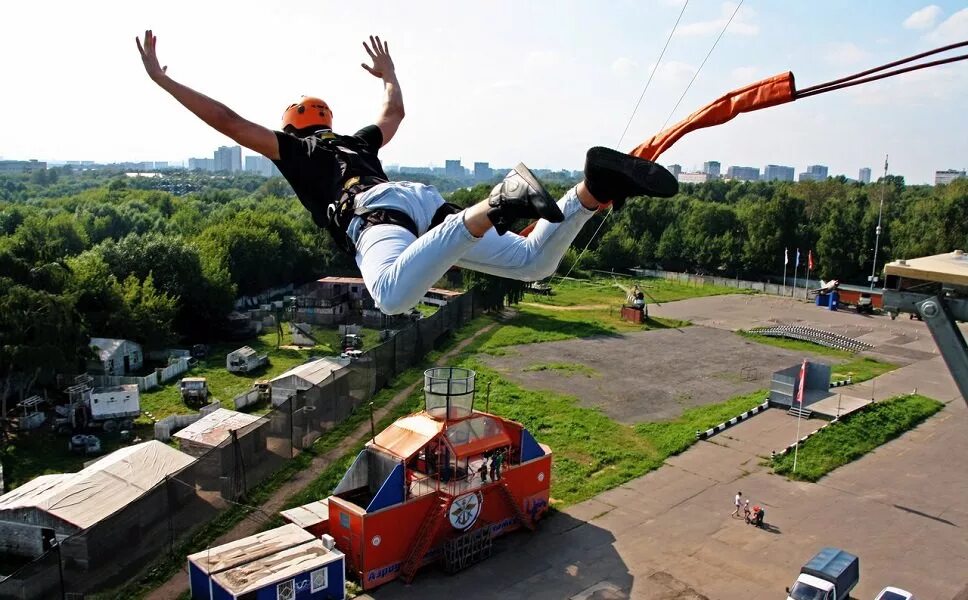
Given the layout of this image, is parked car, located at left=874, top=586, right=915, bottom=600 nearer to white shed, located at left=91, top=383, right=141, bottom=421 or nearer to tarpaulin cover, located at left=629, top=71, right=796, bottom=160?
tarpaulin cover, located at left=629, top=71, right=796, bottom=160

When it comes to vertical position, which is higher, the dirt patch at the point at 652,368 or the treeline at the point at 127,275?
the treeline at the point at 127,275

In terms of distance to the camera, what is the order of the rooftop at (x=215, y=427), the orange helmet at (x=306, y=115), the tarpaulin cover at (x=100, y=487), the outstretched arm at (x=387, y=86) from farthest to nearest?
the rooftop at (x=215, y=427), the tarpaulin cover at (x=100, y=487), the outstretched arm at (x=387, y=86), the orange helmet at (x=306, y=115)

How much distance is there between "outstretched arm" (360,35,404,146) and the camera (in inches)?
352

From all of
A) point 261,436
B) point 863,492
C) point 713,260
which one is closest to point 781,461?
point 863,492

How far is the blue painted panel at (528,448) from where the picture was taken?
15.1 meters

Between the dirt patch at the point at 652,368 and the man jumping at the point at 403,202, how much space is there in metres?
16.0

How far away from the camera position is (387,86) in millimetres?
9383

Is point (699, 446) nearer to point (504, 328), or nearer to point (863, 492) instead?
point (863, 492)

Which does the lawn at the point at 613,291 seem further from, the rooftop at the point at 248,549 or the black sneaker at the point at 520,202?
the black sneaker at the point at 520,202

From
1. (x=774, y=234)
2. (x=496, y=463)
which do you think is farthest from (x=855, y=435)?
(x=774, y=234)

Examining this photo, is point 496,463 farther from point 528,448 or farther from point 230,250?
point 230,250

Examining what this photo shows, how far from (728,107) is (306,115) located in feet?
14.3

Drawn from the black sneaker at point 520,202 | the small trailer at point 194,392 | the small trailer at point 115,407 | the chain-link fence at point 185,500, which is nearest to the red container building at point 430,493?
the chain-link fence at point 185,500

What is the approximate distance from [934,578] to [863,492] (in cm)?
382
